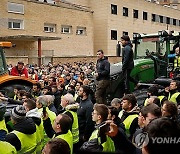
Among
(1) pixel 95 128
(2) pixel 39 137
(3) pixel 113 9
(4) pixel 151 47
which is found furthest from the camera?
(3) pixel 113 9

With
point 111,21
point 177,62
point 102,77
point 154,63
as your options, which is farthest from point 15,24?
point 102,77

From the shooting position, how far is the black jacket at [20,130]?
387 cm

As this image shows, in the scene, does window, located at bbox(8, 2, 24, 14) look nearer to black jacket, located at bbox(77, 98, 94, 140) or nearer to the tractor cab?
the tractor cab

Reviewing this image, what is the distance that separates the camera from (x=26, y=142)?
401cm

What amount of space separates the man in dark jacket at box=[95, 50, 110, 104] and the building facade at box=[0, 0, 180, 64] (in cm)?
1887

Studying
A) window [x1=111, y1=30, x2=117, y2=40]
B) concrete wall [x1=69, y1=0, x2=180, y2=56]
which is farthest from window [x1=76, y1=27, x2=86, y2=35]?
window [x1=111, y1=30, x2=117, y2=40]

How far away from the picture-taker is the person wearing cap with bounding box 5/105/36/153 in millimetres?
3895

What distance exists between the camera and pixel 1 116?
14.5ft

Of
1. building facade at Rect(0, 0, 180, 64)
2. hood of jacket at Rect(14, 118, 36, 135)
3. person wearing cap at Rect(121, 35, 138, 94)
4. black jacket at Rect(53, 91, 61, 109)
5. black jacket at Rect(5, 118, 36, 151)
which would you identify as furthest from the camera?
building facade at Rect(0, 0, 180, 64)

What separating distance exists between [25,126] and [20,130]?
0.24 ft

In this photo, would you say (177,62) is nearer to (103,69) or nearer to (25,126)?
(103,69)

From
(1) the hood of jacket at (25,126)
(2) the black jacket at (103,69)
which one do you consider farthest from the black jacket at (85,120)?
(2) the black jacket at (103,69)

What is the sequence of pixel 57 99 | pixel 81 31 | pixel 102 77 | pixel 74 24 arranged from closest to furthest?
1. pixel 102 77
2. pixel 57 99
3. pixel 74 24
4. pixel 81 31

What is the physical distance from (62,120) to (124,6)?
1566 inches
